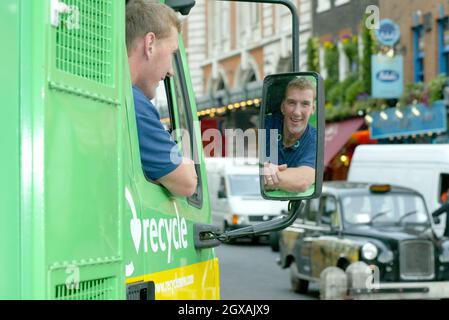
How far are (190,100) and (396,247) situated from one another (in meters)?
12.1

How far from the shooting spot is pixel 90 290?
9.80ft

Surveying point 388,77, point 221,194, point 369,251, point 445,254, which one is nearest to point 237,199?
point 221,194

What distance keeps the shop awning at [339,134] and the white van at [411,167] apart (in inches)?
424

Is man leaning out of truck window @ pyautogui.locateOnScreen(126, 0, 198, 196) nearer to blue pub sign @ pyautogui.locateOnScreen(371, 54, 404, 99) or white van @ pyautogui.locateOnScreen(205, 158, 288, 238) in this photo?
white van @ pyautogui.locateOnScreen(205, 158, 288, 238)

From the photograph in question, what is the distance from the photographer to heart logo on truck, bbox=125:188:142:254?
11.5 feet

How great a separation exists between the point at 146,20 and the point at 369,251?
12.9 metres

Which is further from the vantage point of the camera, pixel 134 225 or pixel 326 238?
pixel 326 238

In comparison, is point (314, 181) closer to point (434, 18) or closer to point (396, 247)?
point (396, 247)

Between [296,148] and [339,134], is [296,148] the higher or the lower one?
the lower one

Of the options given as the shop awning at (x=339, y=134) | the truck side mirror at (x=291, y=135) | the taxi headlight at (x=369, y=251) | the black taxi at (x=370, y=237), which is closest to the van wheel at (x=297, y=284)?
the black taxi at (x=370, y=237)

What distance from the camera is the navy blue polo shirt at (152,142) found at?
3.76 m

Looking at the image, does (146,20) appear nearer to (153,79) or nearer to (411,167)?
(153,79)

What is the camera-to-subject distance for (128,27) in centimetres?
385

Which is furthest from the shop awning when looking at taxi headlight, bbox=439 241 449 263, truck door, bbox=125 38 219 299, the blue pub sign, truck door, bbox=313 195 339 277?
truck door, bbox=125 38 219 299
